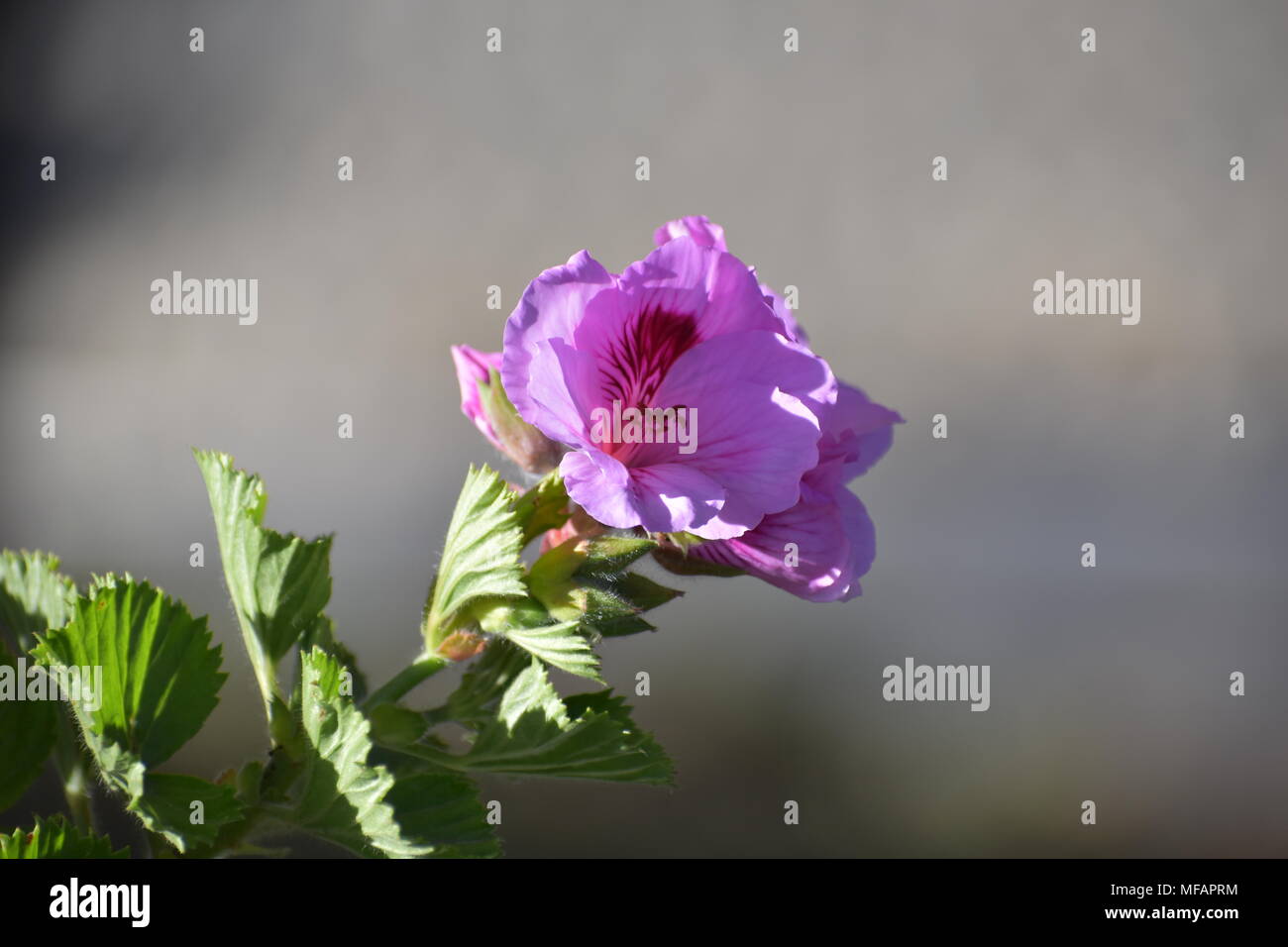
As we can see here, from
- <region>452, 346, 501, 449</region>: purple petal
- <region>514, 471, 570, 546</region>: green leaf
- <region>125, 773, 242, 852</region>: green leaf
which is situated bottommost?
<region>125, 773, 242, 852</region>: green leaf

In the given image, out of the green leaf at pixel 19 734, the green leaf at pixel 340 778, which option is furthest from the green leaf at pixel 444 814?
the green leaf at pixel 19 734

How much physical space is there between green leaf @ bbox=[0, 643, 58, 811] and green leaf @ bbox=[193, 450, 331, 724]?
0.06 m

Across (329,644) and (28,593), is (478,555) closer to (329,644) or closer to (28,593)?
(329,644)

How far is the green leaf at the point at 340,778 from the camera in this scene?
0.33 metres

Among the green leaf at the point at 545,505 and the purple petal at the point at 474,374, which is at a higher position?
the purple petal at the point at 474,374

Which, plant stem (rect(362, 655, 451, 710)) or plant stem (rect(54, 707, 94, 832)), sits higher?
plant stem (rect(362, 655, 451, 710))

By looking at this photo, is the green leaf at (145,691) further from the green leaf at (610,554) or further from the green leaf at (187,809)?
the green leaf at (610,554)

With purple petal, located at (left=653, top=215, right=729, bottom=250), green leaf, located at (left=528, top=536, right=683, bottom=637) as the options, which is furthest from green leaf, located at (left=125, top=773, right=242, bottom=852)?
purple petal, located at (left=653, top=215, right=729, bottom=250)

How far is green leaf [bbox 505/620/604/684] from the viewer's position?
32 centimetres

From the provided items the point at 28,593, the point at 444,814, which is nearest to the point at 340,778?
the point at 444,814

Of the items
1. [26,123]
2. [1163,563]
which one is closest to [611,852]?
[1163,563]

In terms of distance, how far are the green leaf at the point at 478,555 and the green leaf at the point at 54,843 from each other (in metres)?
0.10

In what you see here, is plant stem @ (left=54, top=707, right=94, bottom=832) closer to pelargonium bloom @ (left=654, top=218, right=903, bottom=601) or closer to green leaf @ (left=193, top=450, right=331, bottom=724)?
green leaf @ (left=193, top=450, right=331, bottom=724)
